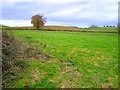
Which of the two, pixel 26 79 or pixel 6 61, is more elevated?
pixel 6 61

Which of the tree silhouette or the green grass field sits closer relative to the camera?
the green grass field

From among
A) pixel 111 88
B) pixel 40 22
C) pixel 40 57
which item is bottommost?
pixel 111 88

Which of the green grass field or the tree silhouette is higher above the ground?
the tree silhouette

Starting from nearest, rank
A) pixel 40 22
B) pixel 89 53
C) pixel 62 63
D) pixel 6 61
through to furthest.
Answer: pixel 6 61 < pixel 62 63 < pixel 89 53 < pixel 40 22

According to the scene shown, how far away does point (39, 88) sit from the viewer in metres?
15.3

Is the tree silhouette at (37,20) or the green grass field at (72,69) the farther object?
the tree silhouette at (37,20)

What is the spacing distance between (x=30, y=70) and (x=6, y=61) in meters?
1.85

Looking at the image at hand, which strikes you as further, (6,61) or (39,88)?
(6,61)

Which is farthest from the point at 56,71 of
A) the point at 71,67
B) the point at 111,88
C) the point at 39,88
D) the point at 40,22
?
the point at 40,22

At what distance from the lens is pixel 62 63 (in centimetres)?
1941

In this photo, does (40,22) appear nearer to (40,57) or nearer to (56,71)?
(40,57)

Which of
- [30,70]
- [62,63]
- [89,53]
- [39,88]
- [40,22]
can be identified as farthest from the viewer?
[40,22]

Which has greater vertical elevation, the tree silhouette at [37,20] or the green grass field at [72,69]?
the tree silhouette at [37,20]

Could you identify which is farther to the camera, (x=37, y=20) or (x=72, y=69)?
(x=37, y=20)
